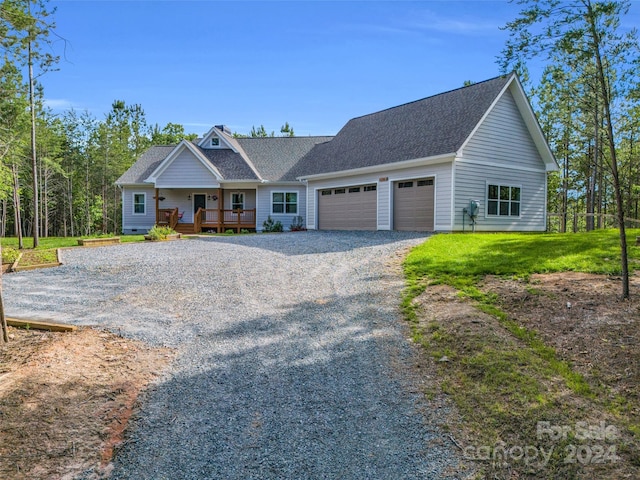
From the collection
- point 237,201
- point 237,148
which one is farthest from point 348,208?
point 237,148

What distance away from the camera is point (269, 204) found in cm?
2322

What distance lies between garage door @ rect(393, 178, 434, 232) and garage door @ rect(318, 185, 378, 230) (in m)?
1.10

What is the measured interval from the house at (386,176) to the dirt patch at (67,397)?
1224cm

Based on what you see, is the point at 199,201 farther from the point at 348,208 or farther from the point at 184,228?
the point at 348,208

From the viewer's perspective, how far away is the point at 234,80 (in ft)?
74.5

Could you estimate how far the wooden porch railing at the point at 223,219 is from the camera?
73.5ft

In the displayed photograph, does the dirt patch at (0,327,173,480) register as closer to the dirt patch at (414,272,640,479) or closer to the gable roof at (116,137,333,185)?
the dirt patch at (414,272,640,479)

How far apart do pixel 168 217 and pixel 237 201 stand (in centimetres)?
403

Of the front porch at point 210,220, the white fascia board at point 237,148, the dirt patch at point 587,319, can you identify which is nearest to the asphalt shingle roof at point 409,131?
the white fascia board at point 237,148

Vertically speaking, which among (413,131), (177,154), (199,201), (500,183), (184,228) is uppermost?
(413,131)

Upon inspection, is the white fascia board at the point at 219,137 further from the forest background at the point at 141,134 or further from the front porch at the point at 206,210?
the forest background at the point at 141,134

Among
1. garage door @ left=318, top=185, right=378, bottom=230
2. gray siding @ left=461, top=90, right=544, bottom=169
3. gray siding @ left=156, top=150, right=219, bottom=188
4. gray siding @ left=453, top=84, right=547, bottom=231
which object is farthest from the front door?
gray siding @ left=461, top=90, right=544, bottom=169

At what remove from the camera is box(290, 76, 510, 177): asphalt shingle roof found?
1516 centimetres

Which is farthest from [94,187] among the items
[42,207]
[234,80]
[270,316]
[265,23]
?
[270,316]
